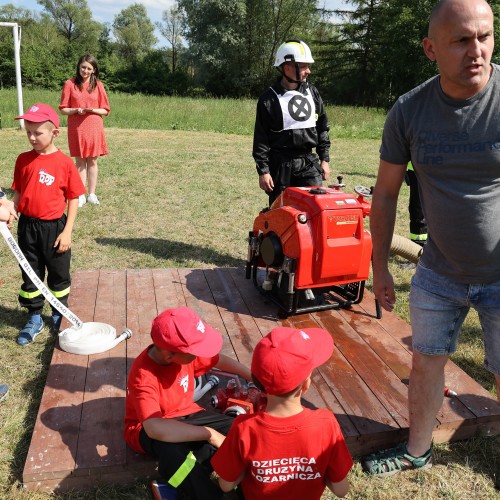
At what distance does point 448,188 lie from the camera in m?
2.08

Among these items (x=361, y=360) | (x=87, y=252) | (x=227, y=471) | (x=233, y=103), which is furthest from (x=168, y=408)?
(x=233, y=103)

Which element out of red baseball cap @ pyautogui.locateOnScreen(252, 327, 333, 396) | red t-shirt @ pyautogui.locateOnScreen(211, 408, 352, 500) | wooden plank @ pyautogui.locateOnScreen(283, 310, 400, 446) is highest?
red baseball cap @ pyautogui.locateOnScreen(252, 327, 333, 396)

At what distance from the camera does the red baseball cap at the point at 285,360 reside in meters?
1.79

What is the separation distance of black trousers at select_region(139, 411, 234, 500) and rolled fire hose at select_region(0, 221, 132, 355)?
3.39 ft

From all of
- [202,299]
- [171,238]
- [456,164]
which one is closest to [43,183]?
[202,299]

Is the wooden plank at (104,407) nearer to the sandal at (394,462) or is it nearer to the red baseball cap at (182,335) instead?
the red baseball cap at (182,335)

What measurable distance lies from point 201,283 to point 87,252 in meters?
1.74

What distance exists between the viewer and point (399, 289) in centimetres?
499

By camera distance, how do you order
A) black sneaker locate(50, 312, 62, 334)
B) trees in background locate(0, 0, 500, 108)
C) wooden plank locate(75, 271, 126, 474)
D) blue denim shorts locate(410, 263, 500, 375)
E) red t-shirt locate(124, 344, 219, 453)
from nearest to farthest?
blue denim shorts locate(410, 263, 500, 375) < red t-shirt locate(124, 344, 219, 453) < wooden plank locate(75, 271, 126, 474) < black sneaker locate(50, 312, 62, 334) < trees in background locate(0, 0, 500, 108)

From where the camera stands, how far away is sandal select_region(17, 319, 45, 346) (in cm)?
364

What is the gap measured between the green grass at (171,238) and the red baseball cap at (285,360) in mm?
1003

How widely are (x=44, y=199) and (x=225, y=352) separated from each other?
1545 millimetres

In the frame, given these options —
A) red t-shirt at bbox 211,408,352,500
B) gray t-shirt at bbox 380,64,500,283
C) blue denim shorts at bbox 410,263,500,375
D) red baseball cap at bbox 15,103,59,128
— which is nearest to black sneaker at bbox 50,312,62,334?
red baseball cap at bbox 15,103,59,128

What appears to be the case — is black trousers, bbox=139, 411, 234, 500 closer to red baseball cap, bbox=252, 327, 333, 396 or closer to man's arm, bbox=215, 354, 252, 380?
man's arm, bbox=215, 354, 252, 380
